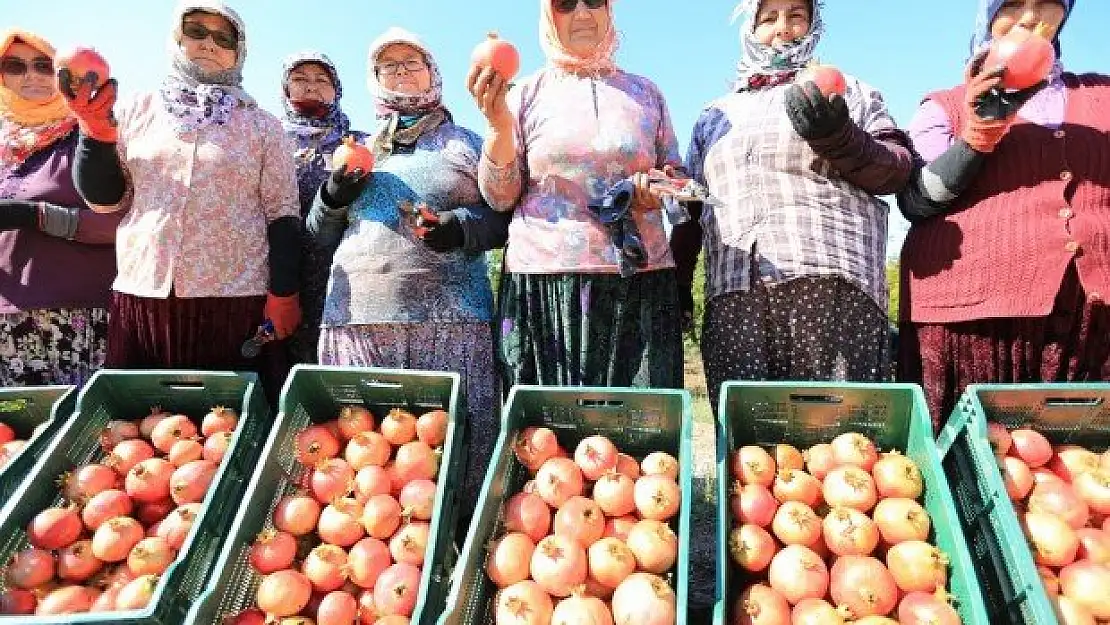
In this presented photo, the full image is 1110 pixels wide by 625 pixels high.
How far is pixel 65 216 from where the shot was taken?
2551mm

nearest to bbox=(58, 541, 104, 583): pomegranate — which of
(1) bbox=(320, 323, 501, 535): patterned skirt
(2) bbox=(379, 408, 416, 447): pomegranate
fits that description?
(2) bbox=(379, 408, 416, 447): pomegranate

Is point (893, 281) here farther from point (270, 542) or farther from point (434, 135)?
point (270, 542)

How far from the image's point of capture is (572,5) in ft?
7.22

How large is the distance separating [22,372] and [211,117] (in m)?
1.33

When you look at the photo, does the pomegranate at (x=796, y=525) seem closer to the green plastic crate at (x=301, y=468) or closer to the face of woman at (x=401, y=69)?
the green plastic crate at (x=301, y=468)

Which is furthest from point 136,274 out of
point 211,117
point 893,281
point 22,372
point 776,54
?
point 893,281

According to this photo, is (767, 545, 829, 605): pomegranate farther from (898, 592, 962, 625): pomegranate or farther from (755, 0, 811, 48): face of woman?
(755, 0, 811, 48): face of woman

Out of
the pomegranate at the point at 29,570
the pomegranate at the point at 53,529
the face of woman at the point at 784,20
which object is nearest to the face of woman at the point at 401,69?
the face of woman at the point at 784,20

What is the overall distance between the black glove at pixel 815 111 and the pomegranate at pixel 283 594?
6.07 feet

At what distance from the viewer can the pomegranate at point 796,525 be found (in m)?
1.64

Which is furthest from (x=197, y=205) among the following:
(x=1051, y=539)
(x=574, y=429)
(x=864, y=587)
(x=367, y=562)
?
(x=1051, y=539)

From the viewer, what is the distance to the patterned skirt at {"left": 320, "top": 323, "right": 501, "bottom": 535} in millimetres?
2434

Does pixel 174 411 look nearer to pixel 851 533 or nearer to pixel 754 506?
pixel 754 506

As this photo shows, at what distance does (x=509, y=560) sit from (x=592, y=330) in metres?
0.84
